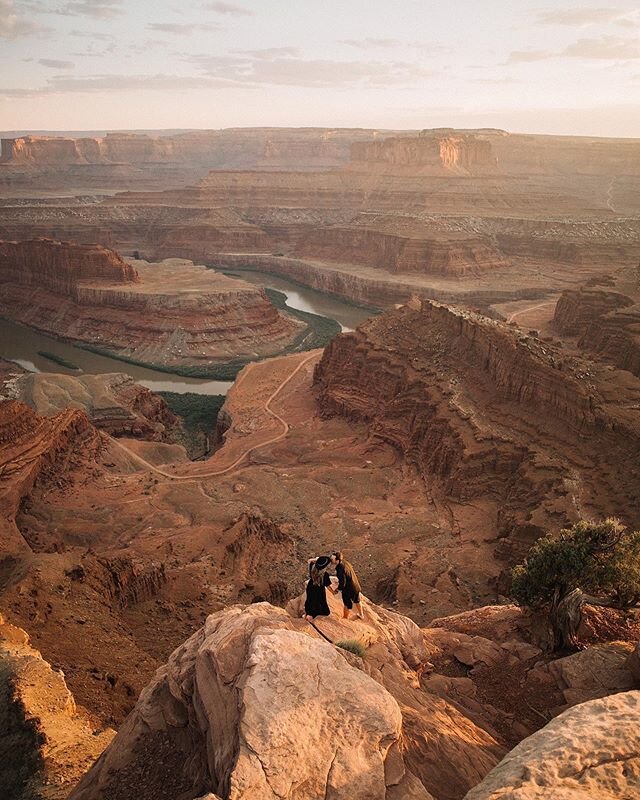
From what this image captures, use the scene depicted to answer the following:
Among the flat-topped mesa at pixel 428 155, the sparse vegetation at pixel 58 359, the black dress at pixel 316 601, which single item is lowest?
the sparse vegetation at pixel 58 359

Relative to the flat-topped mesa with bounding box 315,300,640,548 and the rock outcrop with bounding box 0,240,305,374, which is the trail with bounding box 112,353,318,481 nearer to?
the flat-topped mesa with bounding box 315,300,640,548

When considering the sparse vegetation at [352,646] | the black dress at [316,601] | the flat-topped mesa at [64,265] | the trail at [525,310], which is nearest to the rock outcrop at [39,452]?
the black dress at [316,601]

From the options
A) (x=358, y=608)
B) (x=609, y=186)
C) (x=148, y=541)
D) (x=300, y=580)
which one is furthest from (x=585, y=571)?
(x=609, y=186)

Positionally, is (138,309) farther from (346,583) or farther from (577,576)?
(346,583)

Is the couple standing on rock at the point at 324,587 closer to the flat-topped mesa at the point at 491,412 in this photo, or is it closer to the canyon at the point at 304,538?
the canyon at the point at 304,538

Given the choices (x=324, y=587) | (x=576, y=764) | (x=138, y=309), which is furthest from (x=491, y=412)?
(x=138, y=309)

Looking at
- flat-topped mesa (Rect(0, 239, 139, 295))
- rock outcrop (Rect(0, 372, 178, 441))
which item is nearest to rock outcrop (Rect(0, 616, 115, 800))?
rock outcrop (Rect(0, 372, 178, 441))

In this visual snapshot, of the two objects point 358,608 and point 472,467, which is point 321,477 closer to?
point 472,467
